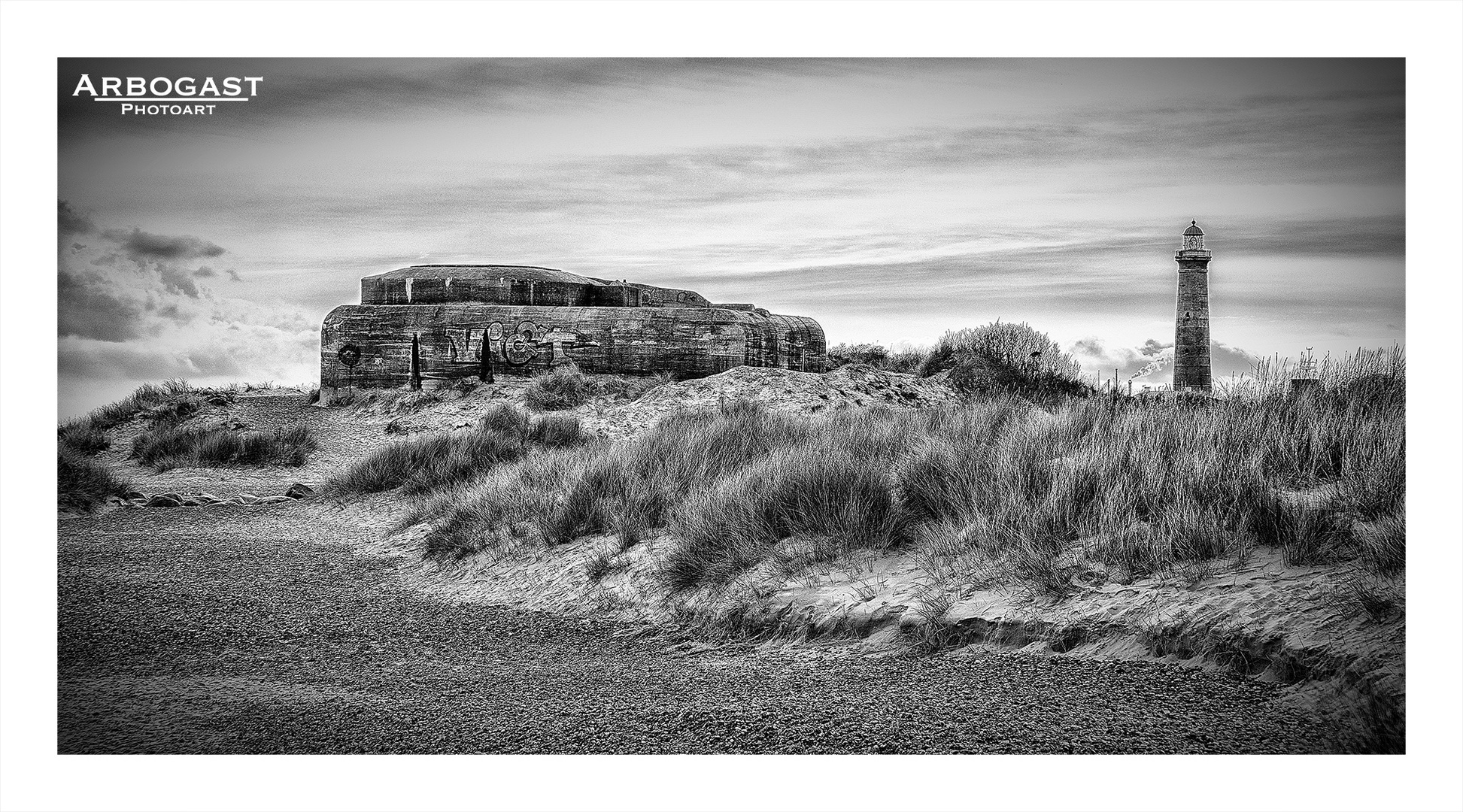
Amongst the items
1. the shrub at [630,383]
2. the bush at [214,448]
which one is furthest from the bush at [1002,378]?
the bush at [214,448]

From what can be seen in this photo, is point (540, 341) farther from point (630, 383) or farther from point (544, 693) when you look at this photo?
point (544, 693)

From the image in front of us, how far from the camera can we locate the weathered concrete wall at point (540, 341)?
16953 millimetres

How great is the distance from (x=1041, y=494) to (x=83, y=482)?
6615 mm

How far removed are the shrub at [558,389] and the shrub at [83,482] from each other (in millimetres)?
6973

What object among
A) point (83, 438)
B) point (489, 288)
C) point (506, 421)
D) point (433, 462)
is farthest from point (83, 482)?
point (489, 288)

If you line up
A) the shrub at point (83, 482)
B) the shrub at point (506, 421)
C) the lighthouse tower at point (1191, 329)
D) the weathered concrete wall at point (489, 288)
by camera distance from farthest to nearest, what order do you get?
the weathered concrete wall at point (489, 288) < the lighthouse tower at point (1191, 329) < the shrub at point (506, 421) < the shrub at point (83, 482)

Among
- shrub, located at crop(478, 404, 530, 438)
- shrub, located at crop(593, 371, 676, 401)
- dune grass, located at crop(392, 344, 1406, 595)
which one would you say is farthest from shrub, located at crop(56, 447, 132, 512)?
shrub, located at crop(593, 371, 676, 401)

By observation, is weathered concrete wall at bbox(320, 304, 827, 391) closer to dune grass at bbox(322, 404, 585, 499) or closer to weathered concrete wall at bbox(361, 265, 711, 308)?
weathered concrete wall at bbox(361, 265, 711, 308)

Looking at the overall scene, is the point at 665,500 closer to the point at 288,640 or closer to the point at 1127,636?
the point at 288,640

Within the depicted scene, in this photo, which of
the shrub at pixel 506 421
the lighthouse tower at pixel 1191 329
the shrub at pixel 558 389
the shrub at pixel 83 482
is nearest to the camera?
the shrub at pixel 83 482

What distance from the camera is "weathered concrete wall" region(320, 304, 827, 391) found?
16953mm

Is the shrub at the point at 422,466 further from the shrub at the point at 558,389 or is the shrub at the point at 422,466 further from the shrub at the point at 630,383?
the shrub at the point at 630,383

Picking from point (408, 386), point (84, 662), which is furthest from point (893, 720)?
point (408, 386)

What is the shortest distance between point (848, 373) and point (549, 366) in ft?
16.1
